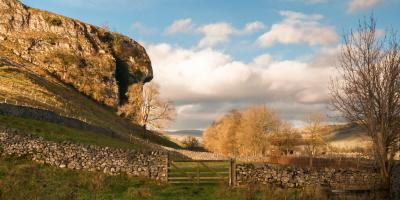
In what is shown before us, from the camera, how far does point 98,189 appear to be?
23.1 metres

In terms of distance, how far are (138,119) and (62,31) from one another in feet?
204

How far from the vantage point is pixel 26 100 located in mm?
61906

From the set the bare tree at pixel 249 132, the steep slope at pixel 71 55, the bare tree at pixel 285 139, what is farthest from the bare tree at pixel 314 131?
the steep slope at pixel 71 55

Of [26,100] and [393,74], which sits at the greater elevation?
[26,100]

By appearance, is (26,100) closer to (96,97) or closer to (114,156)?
(114,156)

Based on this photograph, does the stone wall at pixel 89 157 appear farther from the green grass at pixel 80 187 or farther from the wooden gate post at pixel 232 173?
the wooden gate post at pixel 232 173

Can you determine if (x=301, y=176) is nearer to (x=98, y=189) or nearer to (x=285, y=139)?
(x=98, y=189)

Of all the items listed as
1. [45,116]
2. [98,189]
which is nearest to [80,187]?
[98,189]

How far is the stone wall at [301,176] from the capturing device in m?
26.7

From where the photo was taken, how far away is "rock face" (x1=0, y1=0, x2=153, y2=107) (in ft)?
382

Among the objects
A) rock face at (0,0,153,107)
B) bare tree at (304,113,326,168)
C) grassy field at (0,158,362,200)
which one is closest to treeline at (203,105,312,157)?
bare tree at (304,113,326,168)

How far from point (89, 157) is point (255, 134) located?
176 feet

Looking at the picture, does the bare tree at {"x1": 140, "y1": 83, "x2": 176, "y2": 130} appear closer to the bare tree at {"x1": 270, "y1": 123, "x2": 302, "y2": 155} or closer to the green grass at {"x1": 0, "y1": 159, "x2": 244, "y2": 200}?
the bare tree at {"x1": 270, "y1": 123, "x2": 302, "y2": 155}

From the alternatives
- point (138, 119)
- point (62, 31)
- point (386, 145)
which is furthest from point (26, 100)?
point (62, 31)
